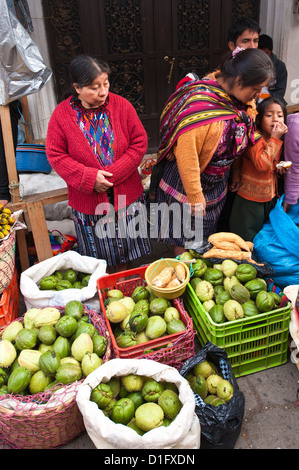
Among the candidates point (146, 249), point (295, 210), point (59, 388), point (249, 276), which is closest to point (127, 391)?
point (59, 388)

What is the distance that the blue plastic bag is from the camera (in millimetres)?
2797

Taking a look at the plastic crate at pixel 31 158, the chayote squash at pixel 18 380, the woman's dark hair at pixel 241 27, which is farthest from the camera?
the plastic crate at pixel 31 158

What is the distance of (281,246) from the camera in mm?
2865

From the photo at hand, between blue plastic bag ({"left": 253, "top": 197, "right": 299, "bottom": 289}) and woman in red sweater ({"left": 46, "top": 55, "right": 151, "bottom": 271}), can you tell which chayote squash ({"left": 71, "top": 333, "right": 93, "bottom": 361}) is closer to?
woman in red sweater ({"left": 46, "top": 55, "right": 151, "bottom": 271})

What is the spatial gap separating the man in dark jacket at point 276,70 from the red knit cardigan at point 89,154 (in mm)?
2033

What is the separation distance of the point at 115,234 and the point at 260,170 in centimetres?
121

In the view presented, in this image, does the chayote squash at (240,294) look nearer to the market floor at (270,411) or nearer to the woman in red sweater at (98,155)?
the market floor at (270,411)

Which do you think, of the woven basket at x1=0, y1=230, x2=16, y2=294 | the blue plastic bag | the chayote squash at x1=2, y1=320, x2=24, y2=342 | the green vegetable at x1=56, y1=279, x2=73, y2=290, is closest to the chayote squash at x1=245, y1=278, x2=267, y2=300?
the blue plastic bag

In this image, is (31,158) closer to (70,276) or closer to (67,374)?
(70,276)

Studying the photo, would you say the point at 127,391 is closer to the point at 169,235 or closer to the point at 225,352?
the point at 225,352

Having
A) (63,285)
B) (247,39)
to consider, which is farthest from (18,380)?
(247,39)

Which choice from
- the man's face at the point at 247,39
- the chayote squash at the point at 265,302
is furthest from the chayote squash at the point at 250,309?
the man's face at the point at 247,39

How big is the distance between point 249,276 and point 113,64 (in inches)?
134

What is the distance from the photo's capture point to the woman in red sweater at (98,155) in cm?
241
